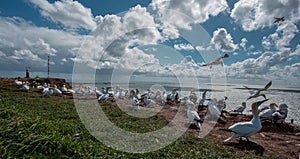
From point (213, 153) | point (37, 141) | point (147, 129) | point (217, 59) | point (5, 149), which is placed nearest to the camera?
point (5, 149)

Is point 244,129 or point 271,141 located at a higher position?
point 244,129

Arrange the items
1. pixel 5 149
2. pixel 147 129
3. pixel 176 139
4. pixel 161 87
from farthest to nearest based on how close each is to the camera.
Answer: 1. pixel 161 87
2. pixel 147 129
3. pixel 176 139
4. pixel 5 149

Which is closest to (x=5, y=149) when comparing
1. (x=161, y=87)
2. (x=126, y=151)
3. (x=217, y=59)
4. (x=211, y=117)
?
(x=126, y=151)

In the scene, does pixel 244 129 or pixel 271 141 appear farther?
pixel 271 141

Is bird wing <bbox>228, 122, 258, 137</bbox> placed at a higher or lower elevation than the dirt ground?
higher

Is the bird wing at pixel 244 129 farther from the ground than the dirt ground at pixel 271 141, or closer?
farther from the ground

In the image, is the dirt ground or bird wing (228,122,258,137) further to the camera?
bird wing (228,122,258,137)

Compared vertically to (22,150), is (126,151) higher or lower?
lower

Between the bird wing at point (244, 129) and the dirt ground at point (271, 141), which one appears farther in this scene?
the bird wing at point (244, 129)

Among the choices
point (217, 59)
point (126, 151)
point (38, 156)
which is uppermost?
point (217, 59)

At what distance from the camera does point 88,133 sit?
719 centimetres

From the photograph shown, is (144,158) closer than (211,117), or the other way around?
(144,158)

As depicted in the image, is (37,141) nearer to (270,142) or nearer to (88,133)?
(88,133)

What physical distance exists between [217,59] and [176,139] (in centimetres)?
454
